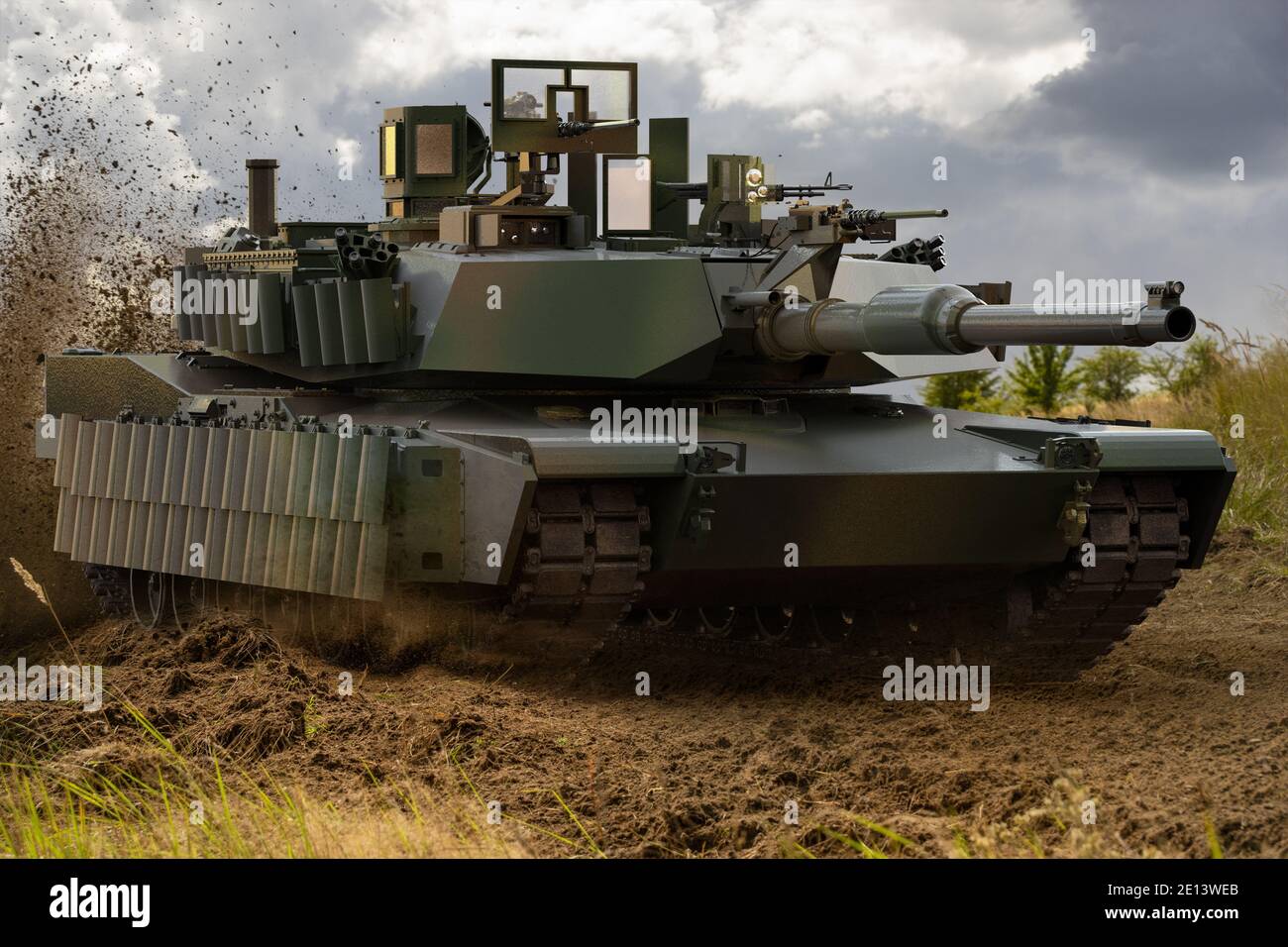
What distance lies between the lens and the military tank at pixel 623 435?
8.62 metres

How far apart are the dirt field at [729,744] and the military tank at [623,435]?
47 centimetres

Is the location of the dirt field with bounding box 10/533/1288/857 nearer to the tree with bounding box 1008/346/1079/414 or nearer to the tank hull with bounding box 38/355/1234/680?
the tank hull with bounding box 38/355/1234/680

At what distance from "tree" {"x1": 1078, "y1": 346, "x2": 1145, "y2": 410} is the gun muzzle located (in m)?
16.0

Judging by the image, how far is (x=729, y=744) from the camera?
818 centimetres

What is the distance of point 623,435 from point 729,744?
5.42 feet

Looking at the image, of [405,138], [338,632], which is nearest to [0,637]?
[338,632]

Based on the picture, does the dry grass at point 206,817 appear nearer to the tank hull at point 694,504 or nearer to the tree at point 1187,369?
the tank hull at point 694,504

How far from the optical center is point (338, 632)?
10195mm

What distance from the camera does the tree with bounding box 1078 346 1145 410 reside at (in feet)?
80.9

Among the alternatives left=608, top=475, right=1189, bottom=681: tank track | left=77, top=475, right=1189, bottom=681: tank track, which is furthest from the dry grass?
left=608, top=475, right=1189, bottom=681: tank track

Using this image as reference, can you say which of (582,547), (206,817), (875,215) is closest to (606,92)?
(875,215)

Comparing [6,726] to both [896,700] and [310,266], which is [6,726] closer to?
[310,266]

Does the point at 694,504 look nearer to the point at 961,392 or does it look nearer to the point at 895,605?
the point at 895,605
